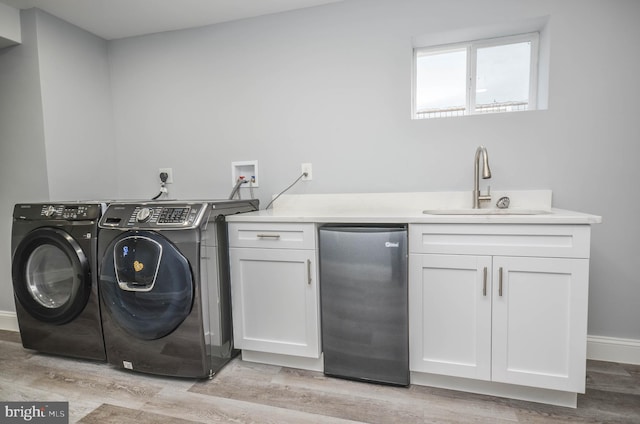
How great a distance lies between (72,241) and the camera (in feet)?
5.96

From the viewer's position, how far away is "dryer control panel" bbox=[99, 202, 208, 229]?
63.5 inches

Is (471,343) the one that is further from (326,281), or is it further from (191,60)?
(191,60)

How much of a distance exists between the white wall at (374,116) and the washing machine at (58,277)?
795 millimetres

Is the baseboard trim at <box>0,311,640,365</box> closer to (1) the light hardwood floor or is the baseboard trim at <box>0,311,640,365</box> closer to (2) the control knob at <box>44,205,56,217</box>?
(1) the light hardwood floor

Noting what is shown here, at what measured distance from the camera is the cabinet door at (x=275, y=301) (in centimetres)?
169

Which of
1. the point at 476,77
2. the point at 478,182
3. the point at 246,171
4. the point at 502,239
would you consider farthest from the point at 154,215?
the point at 476,77

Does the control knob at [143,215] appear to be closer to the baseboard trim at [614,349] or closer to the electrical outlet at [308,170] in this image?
the electrical outlet at [308,170]

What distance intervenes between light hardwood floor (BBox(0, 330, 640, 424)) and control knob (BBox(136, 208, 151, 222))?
0.84 m

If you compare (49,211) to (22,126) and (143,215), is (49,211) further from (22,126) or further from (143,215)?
(22,126)

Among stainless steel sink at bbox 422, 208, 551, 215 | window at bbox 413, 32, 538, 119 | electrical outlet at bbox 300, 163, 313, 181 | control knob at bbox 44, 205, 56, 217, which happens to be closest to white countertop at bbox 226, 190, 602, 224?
stainless steel sink at bbox 422, 208, 551, 215

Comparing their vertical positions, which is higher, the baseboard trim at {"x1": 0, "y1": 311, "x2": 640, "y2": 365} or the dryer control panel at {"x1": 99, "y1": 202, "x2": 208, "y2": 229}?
the dryer control panel at {"x1": 99, "y1": 202, "x2": 208, "y2": 229}

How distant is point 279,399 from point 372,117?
1.66 m

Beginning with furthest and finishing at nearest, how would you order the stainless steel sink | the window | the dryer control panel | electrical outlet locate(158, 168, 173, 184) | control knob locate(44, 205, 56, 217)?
1. electrical outlet locate(158, 168, 173, 184)
2. the window
3. control knob locate(44, 205, 56, 217)
4. the stainless steel sink
5. the dryer control panel

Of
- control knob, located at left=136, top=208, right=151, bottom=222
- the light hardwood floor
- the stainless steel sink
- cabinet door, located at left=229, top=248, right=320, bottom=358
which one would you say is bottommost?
the light hardwood floor
